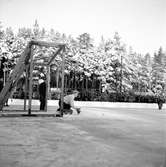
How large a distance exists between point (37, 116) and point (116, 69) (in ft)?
96.8

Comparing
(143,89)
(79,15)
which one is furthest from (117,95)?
(143,89)

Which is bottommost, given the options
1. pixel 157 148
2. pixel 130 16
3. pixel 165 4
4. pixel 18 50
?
pixel 157 148

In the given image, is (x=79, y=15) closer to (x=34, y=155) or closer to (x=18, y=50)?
(x=34, y=155)

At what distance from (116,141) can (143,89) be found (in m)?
53.7

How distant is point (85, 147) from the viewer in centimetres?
404

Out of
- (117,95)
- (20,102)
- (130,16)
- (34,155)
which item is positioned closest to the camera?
(34,155)

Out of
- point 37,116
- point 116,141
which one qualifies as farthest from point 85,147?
point 37,116

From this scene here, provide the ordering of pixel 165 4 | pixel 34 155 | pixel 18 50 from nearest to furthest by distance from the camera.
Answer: pixel 34 155 → pixel 165 4 → pixel 18 50

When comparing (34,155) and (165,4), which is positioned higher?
(165,4)

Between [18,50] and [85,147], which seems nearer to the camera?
[85,147]

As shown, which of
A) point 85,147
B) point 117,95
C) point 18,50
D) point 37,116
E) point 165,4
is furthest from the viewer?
point 18,50

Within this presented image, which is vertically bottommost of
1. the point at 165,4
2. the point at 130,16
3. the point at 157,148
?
the point at 157,148

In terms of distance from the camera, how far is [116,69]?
38.2 meters

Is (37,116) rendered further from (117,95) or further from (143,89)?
(143,89)
